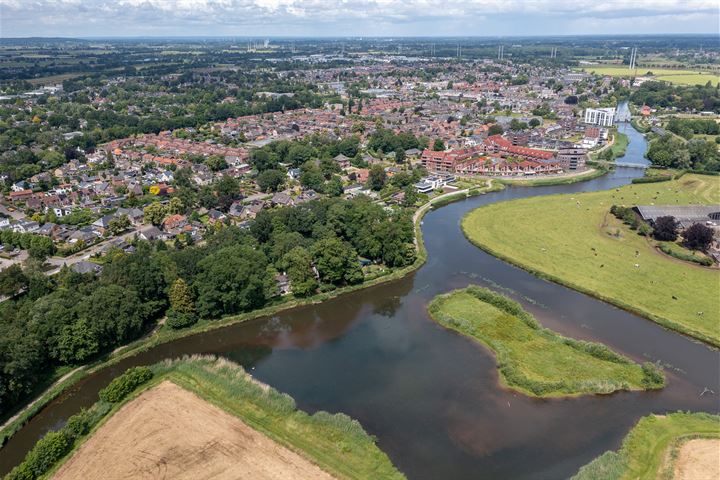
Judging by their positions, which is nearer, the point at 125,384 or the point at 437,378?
the point at 125,384

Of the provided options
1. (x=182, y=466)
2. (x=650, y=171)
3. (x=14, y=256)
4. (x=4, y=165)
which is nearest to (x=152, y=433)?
(x=182, y=466)

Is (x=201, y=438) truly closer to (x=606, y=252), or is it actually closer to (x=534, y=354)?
(x=534, y=354)

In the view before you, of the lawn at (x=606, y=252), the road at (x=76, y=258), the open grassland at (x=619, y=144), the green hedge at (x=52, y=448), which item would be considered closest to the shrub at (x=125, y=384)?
the green hedge at (x=52, y=448)

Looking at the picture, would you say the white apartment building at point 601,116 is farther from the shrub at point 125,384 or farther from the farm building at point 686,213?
the shrub at point 125,384

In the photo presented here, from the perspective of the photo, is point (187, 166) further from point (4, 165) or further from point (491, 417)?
point (491, 417)

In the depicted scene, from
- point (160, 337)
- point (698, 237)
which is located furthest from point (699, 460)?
point (160, 337)
